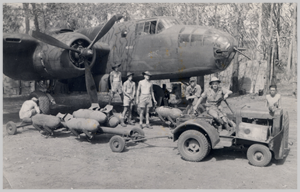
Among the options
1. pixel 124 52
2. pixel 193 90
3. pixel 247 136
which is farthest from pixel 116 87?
pixel 247 136

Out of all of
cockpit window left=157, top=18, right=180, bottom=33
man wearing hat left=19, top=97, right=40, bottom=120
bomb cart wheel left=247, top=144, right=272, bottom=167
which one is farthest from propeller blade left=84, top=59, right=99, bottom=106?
bomb cart wheel left=247, top=144, right=272, bottom=167

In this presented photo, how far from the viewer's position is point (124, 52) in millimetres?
11406

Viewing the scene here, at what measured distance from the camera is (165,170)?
5520mm

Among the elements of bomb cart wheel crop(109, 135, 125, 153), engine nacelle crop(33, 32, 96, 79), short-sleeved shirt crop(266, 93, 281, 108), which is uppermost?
engine nacelle crop(33, 32, 96, 79)

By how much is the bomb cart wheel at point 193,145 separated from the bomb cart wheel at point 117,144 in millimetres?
1459

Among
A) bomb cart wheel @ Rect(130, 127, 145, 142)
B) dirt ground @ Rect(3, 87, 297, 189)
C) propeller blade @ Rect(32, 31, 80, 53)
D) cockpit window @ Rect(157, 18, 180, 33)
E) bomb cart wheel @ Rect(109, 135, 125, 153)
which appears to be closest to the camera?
dirt ground @ Rect(3, 87, 297, 189)

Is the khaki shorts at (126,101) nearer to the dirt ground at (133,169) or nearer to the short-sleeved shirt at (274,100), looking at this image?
the dirt ground at (133,169)

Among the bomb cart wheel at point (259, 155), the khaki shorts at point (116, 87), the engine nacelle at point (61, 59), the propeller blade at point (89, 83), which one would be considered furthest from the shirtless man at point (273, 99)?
the engine nacelle at point (61, 59)

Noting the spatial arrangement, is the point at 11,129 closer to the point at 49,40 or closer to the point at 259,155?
the point at 49,40

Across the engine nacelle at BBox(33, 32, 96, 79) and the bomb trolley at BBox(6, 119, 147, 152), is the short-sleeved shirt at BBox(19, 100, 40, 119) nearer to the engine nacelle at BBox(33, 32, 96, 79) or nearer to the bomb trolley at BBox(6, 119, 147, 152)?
the engine nacelle at BBox(33, 32, 96, 79)

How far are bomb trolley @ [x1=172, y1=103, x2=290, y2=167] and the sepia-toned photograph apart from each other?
20 millimetres

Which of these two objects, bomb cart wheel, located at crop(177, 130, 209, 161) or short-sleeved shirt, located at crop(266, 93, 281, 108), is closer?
bomb cart wheel, located at crop(177, 130, 209, 161)

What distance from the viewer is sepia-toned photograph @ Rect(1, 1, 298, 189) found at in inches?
209

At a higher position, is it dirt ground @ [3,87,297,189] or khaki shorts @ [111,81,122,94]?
khaki shorts @ [111,81,122,94]
